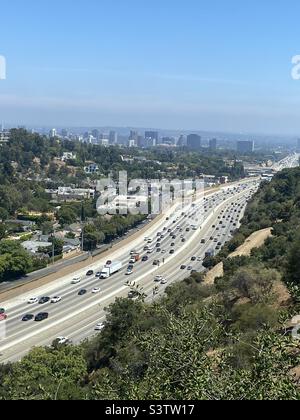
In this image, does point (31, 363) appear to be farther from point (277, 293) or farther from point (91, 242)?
point (91, 242)

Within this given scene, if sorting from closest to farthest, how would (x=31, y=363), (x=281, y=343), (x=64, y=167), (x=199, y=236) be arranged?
(x=281, y=343)
(x=31, y=363)
(x=199, y=236)
(x=64, y=167)

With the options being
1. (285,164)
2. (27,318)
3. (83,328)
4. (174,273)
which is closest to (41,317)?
(27,318)

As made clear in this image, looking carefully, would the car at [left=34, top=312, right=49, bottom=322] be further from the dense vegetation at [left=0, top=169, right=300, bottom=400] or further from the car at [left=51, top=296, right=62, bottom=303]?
the dense vegetation at [left=0, top=169, right=300, bottom=400]

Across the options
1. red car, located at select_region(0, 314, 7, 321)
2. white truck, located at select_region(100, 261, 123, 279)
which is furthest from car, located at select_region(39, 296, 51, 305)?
white truck, located at select_region(100, 261, 123, 279)

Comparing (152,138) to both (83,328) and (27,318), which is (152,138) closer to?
(27,318)

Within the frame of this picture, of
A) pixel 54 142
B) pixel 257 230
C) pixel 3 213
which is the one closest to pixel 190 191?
pixel 54 142
